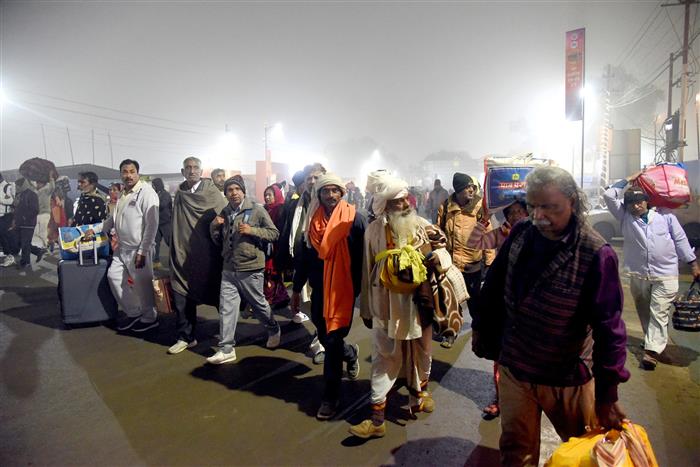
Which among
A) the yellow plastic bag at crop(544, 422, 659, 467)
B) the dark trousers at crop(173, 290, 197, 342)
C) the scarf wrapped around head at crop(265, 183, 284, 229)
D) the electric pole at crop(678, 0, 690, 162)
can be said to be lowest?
the dark trousers at crop(173, 290, 197, 342)

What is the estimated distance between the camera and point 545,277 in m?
1.97

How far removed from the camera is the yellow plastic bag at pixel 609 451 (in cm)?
167

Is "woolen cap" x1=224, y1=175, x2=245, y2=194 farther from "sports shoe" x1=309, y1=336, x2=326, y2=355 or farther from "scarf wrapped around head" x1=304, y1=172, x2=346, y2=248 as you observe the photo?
"sports shoe" x1=309, y1=336, x2=326, y2=355

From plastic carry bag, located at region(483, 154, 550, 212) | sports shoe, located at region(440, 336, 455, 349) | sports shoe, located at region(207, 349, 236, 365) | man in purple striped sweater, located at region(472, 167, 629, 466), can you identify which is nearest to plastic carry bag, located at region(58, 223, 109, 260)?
sports shoe, located at region(207, 349, 236, 365)

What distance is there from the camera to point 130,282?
215 inches

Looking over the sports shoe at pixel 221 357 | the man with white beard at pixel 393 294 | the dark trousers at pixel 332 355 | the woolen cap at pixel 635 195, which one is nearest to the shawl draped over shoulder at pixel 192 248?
the sports shoe at pixel 221 357

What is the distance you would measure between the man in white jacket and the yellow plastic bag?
197 inches

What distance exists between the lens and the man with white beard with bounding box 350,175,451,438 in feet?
9.66

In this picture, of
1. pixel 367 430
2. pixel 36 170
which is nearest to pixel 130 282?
pixel 367 430

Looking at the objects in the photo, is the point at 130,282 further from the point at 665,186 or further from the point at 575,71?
the point at 575,71

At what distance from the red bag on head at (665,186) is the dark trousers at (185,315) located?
17.2 ft

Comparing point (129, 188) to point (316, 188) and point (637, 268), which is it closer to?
point (316, 188)

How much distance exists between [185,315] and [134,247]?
4.13ft

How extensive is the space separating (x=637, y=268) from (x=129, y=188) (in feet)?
20.4
